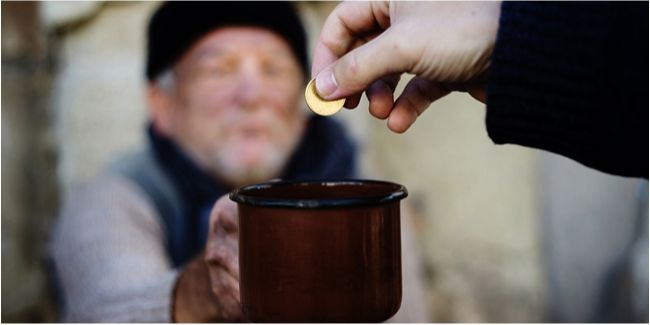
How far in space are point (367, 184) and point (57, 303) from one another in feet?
5.26

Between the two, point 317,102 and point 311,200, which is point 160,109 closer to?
point 317,102

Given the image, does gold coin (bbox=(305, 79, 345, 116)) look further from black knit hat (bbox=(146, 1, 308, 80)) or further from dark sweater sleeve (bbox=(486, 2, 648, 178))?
black knit hat (bbox=(146, 1, 308, 80))

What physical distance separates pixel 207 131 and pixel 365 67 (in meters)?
1.37

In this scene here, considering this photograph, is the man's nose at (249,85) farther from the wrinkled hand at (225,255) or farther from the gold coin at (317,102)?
the gold coin at (317,102)

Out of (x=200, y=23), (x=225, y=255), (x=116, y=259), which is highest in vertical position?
(x=200, y=23)

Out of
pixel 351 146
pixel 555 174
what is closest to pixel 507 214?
pixel 555 174

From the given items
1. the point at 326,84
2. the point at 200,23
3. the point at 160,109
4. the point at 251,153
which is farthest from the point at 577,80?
the point at 160,109

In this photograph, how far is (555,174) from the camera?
231 centimetres

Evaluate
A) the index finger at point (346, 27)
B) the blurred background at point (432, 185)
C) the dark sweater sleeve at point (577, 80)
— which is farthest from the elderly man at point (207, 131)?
the dark sweater sleeve at point (577, 80)

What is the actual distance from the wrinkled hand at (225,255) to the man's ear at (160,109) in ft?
3.93

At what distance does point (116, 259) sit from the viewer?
174 centimetres

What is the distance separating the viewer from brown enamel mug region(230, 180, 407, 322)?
765 millimetres

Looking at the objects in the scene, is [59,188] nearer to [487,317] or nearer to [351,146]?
[351,146]

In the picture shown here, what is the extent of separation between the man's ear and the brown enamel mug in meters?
1.47
